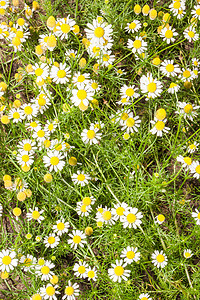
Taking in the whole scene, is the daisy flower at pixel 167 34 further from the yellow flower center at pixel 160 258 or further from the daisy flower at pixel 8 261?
the daisy flower at pixel 8 261

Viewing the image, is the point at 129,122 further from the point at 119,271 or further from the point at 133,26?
the point at 119,271

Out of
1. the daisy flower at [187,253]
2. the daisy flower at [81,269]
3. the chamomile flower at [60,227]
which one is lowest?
the daisy flower at [187,253]

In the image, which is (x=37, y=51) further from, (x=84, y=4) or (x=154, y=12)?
(x=154, y=12)

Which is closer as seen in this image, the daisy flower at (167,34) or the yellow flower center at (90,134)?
the yellow flower center at (90,134)

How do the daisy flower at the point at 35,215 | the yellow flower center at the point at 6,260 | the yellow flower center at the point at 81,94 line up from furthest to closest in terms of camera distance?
the daisy flower at the point at 35,215 → the yellow flower center at the point at 6,260 → the yellow flower center at the point at 81,94

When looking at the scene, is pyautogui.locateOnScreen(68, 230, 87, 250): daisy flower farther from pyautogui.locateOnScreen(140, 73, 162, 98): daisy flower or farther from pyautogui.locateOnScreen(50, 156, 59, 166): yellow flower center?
pyautogui.locateOnScreen(140, 73, 162, 98): daisy flower

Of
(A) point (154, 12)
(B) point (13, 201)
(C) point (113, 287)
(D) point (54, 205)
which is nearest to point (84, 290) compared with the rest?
(C) point (113, 287)

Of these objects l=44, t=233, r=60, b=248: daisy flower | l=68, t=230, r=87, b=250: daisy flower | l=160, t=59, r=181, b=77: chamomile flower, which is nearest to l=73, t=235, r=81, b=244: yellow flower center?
l=68, t=230, r=87, b=250: daisy flower

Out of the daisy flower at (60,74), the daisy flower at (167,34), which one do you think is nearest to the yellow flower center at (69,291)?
the daisy flower at (60,74)
